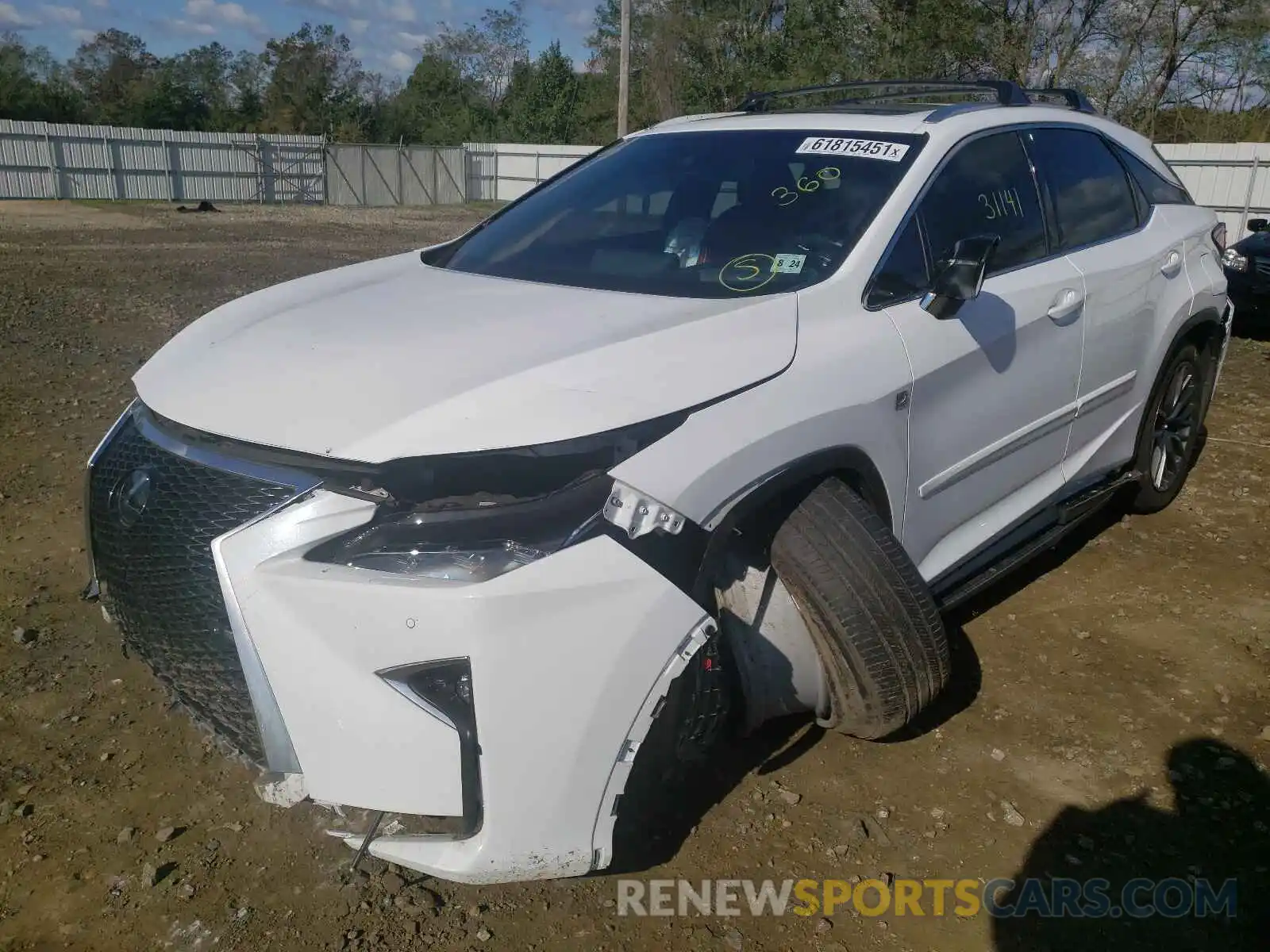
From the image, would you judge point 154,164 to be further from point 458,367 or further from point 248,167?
point 458,367

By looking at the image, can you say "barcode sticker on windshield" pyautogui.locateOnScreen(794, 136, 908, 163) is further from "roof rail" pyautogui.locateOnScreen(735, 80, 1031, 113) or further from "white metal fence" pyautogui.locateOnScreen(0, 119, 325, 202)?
"white metal fence" pyautogui.locateOnScreen(0, 119, 325, 202)

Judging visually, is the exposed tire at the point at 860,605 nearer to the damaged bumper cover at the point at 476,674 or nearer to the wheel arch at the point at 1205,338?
the damaged bumper cover at the point at 476,674

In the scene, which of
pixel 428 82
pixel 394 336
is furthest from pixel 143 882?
pixel 428 82

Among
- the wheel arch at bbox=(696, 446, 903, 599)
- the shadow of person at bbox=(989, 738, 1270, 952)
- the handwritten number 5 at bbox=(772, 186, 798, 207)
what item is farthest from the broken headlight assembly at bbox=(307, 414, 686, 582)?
the shadow of person at bbox=(989, 738, 1270, 952)

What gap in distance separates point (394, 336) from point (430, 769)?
1.06 meters

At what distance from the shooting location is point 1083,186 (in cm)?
394

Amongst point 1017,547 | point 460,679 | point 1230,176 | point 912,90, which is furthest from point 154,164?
point 460,679

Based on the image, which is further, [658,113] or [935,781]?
[658,113]

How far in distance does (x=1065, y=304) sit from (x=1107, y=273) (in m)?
0.44

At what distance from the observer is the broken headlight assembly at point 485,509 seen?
201 cm

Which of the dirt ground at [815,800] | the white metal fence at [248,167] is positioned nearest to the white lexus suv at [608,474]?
the dirt ground at [815,800]

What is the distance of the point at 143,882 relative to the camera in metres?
2.44

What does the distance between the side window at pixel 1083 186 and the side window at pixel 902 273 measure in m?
0.99

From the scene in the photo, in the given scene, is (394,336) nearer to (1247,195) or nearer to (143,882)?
(143,882)
